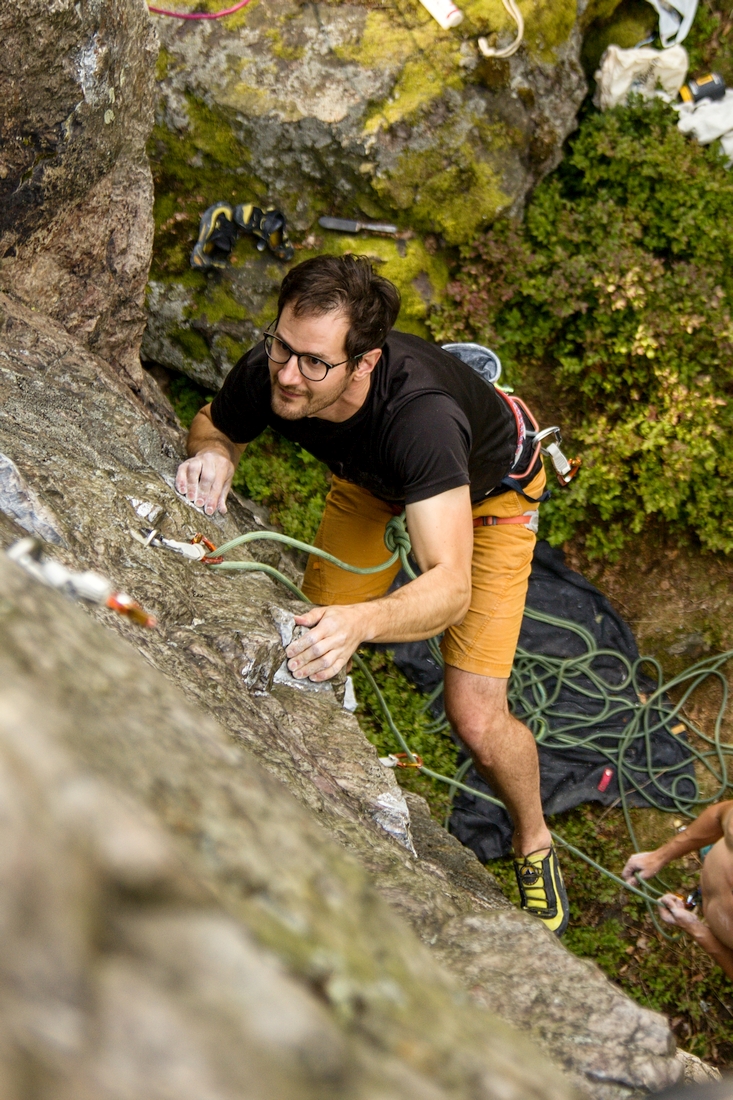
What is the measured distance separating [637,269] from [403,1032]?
5.40 m

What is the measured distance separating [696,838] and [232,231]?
14.8 feet

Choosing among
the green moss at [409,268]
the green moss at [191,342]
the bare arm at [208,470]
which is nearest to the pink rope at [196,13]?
the green moss at [409,268]

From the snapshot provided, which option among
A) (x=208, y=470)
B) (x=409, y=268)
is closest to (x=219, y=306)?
(x=409, y=268)

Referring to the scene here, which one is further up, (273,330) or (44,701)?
(44,701)

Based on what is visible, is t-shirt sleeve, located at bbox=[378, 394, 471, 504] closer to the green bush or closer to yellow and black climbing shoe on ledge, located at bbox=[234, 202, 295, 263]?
the green bush

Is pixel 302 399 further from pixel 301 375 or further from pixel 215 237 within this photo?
pixel 215 237

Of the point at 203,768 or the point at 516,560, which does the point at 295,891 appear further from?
the point at 516,560

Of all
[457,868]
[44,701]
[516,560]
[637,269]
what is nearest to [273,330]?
[516,560]

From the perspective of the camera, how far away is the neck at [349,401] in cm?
306

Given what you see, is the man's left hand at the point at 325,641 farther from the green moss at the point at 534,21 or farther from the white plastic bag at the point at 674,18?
the white plastic bag at the point at 674,18

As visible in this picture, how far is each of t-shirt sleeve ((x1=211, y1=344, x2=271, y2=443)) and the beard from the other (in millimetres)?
246

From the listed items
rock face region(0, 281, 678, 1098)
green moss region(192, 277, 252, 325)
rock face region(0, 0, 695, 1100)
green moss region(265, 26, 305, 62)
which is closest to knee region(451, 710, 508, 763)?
rock face region(0, 281, 678, 1098)

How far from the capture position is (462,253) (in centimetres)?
554

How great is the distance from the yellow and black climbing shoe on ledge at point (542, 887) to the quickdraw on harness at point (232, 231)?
4.02 meters
